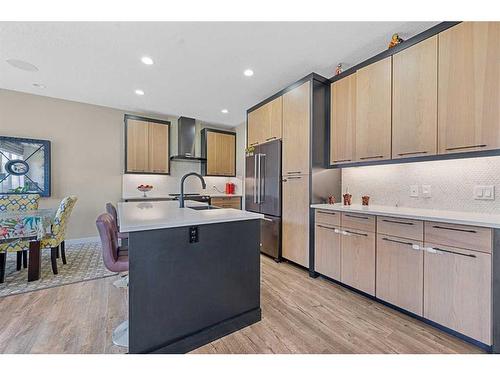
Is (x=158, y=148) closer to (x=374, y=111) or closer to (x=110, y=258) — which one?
(x=110, y=258)

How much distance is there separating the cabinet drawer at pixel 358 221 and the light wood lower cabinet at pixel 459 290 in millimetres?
478

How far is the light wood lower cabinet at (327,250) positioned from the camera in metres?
2.53

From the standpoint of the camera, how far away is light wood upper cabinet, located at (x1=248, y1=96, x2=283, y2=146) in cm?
340

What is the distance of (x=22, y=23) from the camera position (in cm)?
216

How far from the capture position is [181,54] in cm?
264

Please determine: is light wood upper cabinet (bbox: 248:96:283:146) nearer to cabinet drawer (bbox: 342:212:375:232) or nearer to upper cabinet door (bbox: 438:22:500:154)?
cabinet drawer (bbox: 342:212:375:232)

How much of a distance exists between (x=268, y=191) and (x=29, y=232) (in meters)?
2.99

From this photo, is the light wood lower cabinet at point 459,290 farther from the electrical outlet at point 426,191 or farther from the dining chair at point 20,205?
the dining chair at point 20,205

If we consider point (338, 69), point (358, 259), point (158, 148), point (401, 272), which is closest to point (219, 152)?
point (158, 148)

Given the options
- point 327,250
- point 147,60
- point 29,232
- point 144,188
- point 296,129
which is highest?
point 147,60

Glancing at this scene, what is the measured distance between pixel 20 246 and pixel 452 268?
433 centimetres

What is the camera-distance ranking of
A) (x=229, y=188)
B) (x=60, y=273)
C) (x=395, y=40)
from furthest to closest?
1. (x=229, y=188)
2. (x=60, y=273)
3. (x=395, y=40)

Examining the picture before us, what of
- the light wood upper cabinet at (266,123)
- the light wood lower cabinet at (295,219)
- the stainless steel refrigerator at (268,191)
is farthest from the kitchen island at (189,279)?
the light wood upper cabinet at (266,123)

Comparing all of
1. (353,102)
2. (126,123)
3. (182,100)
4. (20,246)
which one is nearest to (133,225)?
(20,246)
